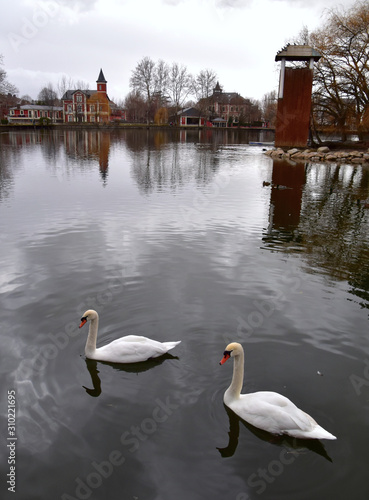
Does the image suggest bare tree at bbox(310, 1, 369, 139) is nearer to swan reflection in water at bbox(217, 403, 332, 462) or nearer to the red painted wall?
the red painted wall

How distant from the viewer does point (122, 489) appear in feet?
13.3

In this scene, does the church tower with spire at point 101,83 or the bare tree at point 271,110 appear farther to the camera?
the church tower with spire at point 101,83

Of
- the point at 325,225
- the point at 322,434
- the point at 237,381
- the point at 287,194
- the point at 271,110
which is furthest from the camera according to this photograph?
the point at 271,110

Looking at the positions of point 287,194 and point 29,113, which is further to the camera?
point 29,113

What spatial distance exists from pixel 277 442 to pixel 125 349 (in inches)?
95.8

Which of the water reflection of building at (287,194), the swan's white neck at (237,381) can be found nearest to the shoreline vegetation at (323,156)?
the water reflection of building at (287,194)

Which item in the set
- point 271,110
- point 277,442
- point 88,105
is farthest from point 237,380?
point 88,105

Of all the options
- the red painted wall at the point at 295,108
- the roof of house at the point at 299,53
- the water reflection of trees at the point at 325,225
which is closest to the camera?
the water reflection of trees at the point at 325,225

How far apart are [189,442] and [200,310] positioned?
3066 millimetres

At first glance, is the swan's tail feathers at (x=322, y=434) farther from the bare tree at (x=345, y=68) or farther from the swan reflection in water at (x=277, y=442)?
the bare tree at (x=345, y=68)

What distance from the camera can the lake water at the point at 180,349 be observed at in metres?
4.23

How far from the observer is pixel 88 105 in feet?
390

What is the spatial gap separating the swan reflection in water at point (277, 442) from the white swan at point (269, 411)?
91 mm

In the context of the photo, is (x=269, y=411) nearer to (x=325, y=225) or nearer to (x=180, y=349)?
(x=180, y=349)
